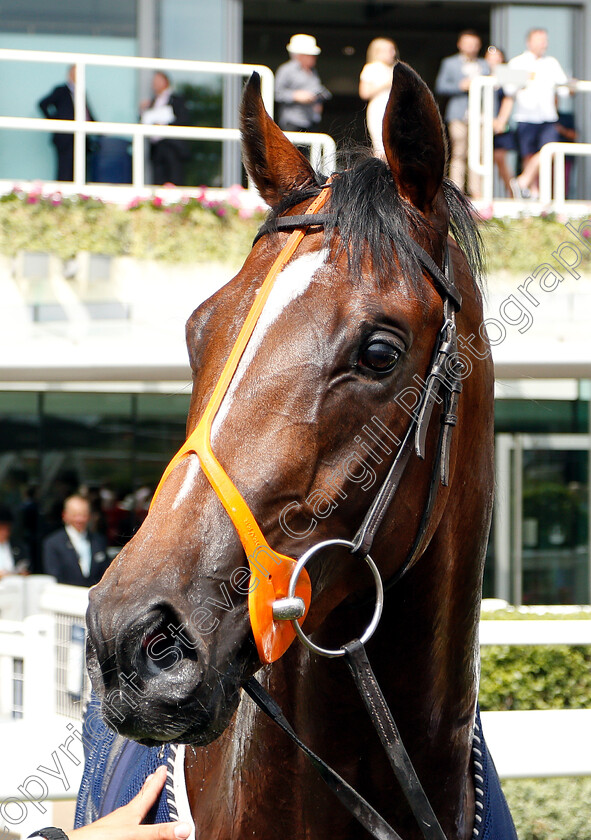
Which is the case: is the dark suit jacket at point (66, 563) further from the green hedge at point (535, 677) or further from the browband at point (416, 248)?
the browband at point (416, 248)

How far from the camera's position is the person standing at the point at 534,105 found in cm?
941

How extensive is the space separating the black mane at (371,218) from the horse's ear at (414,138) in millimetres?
28

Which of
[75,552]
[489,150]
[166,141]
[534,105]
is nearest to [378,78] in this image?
[489,150]

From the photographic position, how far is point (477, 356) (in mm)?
1673

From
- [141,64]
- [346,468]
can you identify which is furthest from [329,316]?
[141,64]

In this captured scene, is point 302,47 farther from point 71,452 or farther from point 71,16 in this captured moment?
point 71,452

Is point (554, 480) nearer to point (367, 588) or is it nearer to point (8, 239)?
point (8, 239)

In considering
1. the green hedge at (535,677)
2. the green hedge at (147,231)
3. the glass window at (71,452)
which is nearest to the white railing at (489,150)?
the green hedge at (147,231)

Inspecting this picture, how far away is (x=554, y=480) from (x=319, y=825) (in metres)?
10.9

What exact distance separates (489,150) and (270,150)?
7739mm

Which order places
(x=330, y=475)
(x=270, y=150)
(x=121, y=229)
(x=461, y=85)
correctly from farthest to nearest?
1. (x=461, y=85)
2. (x=121, y=229)
3. (x=270, y=150)
4. (x=330, y=475)

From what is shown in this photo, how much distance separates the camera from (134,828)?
1.55 meters

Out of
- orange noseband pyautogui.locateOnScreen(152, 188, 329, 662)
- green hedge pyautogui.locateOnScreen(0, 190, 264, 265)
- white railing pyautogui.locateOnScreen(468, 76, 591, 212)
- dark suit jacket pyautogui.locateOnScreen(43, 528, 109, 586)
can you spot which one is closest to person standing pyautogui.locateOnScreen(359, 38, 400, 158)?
white railing pyautogui.locateOnScreen(468, 76, 591, 212)

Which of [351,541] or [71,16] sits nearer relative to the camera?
[351,541]
